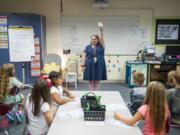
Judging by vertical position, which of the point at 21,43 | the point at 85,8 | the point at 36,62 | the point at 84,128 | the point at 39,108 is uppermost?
the point at 85,8

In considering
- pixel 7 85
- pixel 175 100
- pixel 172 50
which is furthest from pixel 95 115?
pixel 172 50

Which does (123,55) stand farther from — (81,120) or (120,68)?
(81,120)

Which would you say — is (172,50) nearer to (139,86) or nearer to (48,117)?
(139,86)

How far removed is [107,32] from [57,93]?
4.11 m

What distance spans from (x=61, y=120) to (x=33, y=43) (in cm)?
405

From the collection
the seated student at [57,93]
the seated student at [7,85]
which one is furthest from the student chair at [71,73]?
the seated student at [57,93]

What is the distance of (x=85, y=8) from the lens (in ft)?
21.6

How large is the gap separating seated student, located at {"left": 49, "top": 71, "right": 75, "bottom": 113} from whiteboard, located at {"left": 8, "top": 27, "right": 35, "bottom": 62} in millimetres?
3196

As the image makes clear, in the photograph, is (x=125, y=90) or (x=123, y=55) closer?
(x=125, y=90)

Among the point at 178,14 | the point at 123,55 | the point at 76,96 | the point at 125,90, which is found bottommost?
the point at 125,90

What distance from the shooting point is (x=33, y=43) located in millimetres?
6051

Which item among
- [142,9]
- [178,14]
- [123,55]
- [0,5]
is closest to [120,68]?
[123,55]

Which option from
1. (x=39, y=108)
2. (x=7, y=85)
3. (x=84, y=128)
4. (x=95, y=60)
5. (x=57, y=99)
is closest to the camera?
(x=84, y=128)

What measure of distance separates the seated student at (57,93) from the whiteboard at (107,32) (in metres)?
3.70
